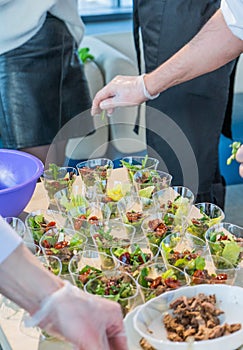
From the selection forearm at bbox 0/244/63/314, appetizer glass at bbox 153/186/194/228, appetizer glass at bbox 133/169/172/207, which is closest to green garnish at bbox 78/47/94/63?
appetizer glass at bbox 133/169/172/207

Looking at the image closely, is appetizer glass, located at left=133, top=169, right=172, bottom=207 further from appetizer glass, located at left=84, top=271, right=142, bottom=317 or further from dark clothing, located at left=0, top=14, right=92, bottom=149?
dark clothing, located at left=0, top=14, right=92, bottom=149

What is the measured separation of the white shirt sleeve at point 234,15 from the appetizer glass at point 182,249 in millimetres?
594

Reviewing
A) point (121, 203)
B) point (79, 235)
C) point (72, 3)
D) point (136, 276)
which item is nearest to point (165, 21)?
point (72, 3)

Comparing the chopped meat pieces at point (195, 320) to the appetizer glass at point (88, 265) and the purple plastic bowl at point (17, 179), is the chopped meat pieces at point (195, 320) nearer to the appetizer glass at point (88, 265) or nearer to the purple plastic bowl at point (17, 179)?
the appetizer glass at point (88, 265)

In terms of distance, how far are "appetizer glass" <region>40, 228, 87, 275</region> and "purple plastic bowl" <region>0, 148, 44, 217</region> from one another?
0.17 m

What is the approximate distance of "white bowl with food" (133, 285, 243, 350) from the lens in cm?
91

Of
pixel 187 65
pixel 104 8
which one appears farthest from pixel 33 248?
pixel 104 8

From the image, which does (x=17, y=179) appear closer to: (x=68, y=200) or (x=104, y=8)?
(x=68, y=200)

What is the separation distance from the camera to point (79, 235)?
120 cm

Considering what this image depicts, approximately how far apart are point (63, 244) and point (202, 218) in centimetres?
30

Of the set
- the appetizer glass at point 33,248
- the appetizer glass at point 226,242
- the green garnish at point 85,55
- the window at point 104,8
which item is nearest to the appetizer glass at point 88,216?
the appetizer glass at point 33,248

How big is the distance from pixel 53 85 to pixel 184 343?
147 cm

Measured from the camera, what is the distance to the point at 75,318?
783 millimetres

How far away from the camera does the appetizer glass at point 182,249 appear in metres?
1.09
